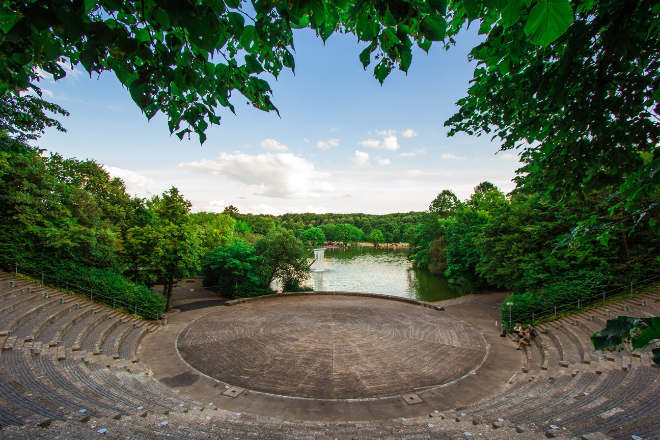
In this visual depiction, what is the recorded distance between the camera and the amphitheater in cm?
543

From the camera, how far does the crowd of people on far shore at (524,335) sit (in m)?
11.8

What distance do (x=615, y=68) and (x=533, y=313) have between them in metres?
14.1

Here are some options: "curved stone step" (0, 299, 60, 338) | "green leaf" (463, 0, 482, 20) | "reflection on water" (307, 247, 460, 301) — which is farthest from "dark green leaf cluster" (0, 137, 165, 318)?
"green leaf" (463, 0, 482, 20)

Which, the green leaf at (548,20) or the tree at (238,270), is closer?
the green leaf at (548,20)

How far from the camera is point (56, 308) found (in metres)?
12.0

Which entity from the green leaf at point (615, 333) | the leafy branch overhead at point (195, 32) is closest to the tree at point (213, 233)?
the leafy branch overhead at point (195, 32)

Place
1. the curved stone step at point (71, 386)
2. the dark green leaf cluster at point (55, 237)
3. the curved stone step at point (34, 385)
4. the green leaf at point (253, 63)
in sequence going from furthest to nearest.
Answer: the dark green leaf cluster at point (55, 237) → the curved stone step at point (71, 386) → the curved stone step at point (34, 385) → the green leaf at point (253, 63)

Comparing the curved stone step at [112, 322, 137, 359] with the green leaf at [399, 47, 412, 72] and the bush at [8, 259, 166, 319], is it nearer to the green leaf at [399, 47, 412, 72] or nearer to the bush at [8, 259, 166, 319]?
the bush at [8, 259, 166, 319]

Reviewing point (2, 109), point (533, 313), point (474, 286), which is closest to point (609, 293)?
point (533, 313)

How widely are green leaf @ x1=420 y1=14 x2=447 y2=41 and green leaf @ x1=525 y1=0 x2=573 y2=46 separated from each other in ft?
1.85

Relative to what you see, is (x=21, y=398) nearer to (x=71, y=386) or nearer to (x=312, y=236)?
(x=71, y=386)

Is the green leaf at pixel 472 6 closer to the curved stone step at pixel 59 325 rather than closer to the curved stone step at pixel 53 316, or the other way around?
the curved stone step at pixel 59 325

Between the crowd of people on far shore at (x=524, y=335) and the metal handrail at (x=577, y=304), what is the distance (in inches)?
37.1

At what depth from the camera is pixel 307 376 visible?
956 centimetres
